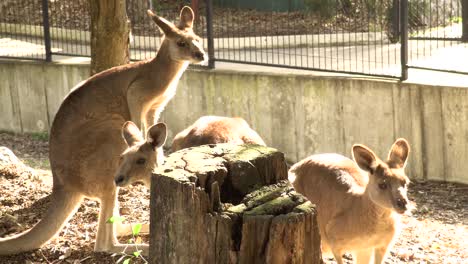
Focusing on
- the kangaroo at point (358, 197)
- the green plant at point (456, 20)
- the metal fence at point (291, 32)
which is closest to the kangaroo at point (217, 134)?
the kangaroo at point (358, 197)

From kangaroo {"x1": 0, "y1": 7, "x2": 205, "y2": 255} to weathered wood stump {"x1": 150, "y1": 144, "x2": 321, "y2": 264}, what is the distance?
223 centimetres

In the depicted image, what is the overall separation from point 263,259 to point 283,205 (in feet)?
0.94

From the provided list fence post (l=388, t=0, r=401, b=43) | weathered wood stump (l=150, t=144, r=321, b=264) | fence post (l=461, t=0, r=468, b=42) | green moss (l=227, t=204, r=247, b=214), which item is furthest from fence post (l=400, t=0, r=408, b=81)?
green moss (l=227, t=204, r=247, b=214)

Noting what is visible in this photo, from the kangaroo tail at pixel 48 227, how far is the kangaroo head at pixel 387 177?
A: 2236 millimetres

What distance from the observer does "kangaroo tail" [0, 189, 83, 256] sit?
7.13m

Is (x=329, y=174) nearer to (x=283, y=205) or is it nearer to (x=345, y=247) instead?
(x=345, y=247)

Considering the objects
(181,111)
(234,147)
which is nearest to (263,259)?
(234,147)

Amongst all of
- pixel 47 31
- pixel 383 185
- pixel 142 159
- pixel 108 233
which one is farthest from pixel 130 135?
pixel 47 31

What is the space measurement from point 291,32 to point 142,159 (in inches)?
334

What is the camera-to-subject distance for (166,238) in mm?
4789

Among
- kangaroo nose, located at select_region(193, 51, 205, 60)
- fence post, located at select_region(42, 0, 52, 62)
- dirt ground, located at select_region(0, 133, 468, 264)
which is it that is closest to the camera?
dirt ground, located at select_region(0, 133, 468, 264)

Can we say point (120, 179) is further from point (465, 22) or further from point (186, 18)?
point (465, 22)

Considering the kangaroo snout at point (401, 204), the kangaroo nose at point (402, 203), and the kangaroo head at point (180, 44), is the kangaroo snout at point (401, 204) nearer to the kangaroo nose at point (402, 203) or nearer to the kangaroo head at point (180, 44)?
the kangaroo nose at point (402, 203)

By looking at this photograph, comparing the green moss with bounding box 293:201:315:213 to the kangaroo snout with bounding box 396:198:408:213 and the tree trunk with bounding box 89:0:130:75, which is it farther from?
the tree trunk with bounding box 89:0:130:75
